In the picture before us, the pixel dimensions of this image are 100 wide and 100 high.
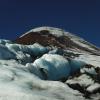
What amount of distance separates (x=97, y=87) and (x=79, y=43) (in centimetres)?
7091

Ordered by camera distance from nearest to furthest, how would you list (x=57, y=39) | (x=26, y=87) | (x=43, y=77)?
(x=26, y=87) → (x=43, y=77) → (x=57, y=39)

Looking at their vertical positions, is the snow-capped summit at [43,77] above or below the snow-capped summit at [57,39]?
above

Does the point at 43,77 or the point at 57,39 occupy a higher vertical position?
the point at 43,77

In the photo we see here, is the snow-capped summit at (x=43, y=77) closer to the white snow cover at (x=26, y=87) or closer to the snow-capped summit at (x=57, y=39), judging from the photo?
the white snow cover at (x=26, y=87)

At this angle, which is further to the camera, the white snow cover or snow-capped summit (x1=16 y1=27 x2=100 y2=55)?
snow-capped summit (x1=16 y1=27 x2=100 y2=55)

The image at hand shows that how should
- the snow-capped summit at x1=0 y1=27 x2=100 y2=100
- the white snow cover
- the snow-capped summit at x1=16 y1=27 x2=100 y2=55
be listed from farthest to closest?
1. the snow-capped summit at x1=16 y1=27 x2=100 y2=55
2. the snow-capped summit at x1=0 y1=27 x2=100 y2=100
3. the white snow cover

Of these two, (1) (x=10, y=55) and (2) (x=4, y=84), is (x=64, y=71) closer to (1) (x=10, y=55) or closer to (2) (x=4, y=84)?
(1) (x=10, y=55)

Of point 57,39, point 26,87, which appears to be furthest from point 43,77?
point 57,39

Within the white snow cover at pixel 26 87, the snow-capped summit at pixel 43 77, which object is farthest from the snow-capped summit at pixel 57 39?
the white snow cover at pixel 26 87

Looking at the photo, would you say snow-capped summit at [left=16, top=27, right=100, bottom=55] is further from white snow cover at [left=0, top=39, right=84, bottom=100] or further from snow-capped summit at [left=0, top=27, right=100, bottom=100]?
white snow cover at [left=0, top=39, right=84, bottom=100]

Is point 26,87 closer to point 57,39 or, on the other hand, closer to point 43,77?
point 43,77

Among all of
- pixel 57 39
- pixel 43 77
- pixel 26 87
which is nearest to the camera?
pixel 26 87

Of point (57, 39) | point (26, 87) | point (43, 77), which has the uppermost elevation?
point (26, 87)

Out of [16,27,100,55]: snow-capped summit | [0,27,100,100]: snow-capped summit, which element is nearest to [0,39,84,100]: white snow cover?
[0,27,100,100]: snow-capped summit
